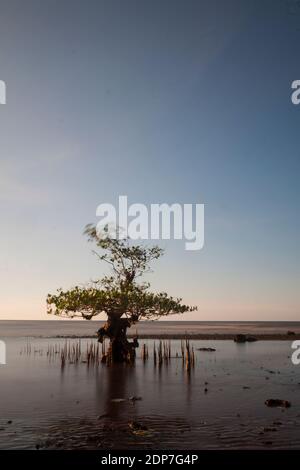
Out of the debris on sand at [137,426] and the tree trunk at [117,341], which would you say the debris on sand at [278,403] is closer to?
the debris on sand at [137,426]

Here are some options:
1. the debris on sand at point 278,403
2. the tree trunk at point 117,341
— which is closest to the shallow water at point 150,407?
the debris on sand at point 278,403

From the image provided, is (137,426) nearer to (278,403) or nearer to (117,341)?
(278,403)

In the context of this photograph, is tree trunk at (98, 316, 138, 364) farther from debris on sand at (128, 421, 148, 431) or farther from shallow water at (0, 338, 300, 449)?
debris on sand at (128, 421, 148, 431)

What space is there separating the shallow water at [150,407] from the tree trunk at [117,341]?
A: 3.12 meters

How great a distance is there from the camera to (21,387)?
27.2 metres

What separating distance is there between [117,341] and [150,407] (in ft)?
66.1

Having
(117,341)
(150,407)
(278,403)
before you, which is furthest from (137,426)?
(117,341)

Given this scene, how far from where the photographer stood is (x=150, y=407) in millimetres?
20703

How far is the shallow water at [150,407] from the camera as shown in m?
15.0
